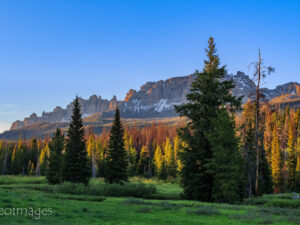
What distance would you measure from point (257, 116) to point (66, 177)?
30.6 metres

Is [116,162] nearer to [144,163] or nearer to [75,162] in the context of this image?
[75,162]

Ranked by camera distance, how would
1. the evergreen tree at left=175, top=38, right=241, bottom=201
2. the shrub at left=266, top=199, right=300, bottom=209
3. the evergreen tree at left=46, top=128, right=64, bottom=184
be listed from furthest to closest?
the evergreen tree at left=46, top=128, right=64, bottom=184 → the evergreen tree at left=175, top=38, right=241, bottom=201 → the shrub at left=266, top=199, right=300, bottom=209

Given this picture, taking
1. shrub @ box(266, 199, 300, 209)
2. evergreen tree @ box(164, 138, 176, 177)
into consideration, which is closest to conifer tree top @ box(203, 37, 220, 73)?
shrub @ box(266, 199, 300, 209)

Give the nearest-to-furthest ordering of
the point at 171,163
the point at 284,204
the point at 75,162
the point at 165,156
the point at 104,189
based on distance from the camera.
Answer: the point at 284,204
the point at 104,189
the point at 75,162
the point at 171,163
the point at 165,156

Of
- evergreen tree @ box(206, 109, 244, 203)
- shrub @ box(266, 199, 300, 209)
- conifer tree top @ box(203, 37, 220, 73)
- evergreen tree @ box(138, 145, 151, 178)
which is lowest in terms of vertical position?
evergreen tree @ box(138, 145, 151, 178)

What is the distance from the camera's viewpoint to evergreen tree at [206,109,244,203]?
2334 cm

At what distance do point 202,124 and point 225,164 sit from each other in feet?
16.0

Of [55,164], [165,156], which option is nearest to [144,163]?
[165,156]

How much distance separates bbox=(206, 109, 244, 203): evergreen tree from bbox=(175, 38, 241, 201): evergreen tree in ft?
3.22

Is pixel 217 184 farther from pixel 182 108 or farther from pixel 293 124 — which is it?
pixel 293 124

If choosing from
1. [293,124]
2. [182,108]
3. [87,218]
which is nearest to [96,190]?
[182,108]

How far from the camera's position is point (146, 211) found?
15.8 m

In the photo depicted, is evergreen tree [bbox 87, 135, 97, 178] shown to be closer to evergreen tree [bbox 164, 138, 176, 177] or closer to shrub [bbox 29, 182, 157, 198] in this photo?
evergreen tree [bbox 164, 138, 176, 177]

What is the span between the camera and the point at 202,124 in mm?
27234
